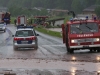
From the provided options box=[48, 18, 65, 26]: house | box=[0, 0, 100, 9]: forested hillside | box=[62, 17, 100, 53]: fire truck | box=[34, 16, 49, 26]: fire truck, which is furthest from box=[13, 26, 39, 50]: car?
box=[0, 0, 100, 9]: forested hillside

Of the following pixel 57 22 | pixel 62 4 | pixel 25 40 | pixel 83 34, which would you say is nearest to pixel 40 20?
pixel 57 22

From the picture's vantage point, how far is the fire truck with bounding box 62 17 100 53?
82.5 feet

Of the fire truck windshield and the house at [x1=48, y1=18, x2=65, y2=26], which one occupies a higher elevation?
the fire truck windshield

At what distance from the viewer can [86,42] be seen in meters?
25.2

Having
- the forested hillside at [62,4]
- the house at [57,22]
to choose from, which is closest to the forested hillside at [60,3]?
the forested hillside at [62,4]

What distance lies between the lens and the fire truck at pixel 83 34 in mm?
25141

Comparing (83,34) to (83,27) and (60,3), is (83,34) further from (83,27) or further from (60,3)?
(60,3)

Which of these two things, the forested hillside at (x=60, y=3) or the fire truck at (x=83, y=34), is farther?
the forested hillside at (x=60, y=3)

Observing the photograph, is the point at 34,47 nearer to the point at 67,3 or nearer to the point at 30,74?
the point at 30,74

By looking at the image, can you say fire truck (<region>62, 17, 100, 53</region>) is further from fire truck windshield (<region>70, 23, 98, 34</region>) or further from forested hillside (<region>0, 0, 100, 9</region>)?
forested hillside (<region>0, 0, 100, 9</region>)

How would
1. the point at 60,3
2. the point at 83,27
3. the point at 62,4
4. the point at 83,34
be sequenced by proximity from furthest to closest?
the point at 60,3, the point at 62,4, the point at 83,27, the point at 83,34

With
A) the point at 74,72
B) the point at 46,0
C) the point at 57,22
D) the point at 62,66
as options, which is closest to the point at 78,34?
the point at 62,66

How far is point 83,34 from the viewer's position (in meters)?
25.1

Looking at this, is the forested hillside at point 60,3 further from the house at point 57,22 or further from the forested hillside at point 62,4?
the house at point 57,22
